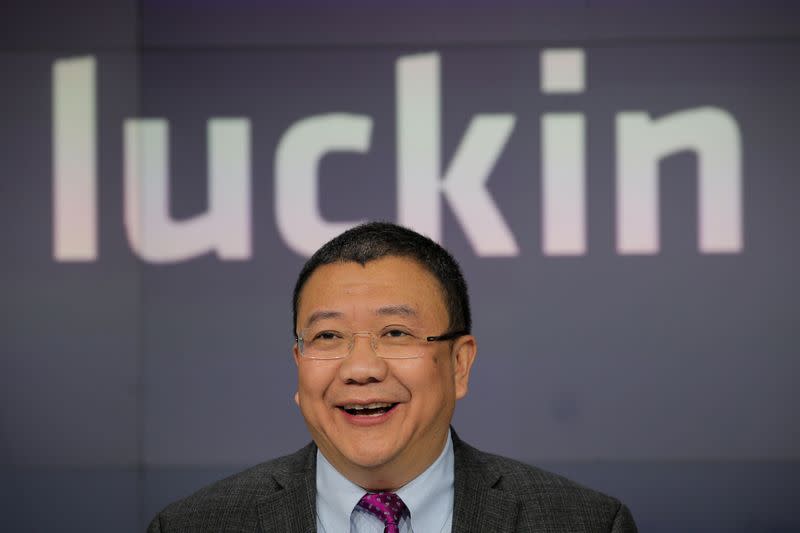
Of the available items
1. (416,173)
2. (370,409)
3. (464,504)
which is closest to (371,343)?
(370,409)

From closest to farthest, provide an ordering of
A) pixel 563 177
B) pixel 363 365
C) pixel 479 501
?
pixel 363 365
pixel 479 501
pixel 563 177

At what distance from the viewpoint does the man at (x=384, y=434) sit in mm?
1600

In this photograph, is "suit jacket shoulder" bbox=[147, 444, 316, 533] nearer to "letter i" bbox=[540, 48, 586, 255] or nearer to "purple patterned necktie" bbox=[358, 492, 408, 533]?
"purple patterned necktie" bbox=[358, 492, 408, 533]

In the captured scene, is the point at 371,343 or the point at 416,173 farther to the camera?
the point at 416,173

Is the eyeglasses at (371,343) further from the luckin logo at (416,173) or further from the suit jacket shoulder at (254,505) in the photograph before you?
the luckin logo at (416,173)

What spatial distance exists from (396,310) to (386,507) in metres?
0.33

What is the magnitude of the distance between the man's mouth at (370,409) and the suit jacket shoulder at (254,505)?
7.3 inches

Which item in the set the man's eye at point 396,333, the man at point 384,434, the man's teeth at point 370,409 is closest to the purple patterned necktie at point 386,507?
the man at point 384,434

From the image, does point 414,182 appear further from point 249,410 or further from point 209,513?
point 209,513

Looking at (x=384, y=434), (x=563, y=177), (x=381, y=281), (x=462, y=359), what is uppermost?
(x=563, y=177)

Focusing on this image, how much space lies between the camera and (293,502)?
1684mm

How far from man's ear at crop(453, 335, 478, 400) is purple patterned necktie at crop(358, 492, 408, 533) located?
0.22 m

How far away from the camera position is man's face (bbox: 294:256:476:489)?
159 cm

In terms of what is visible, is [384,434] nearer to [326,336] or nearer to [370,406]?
[370,406]
